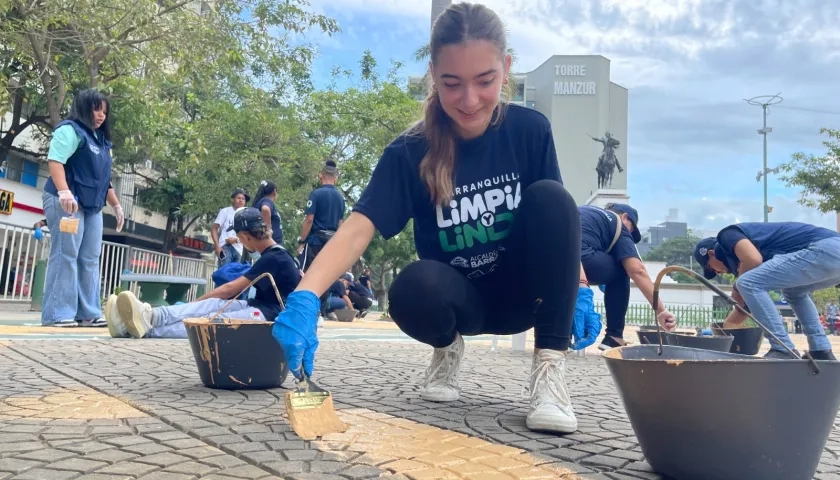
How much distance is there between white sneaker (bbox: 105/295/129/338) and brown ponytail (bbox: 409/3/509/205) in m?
3.26

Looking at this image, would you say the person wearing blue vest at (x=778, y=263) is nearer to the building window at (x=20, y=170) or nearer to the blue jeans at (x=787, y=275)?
the blue jeans at (x=787, y=275)

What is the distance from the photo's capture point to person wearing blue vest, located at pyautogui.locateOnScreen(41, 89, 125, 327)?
536cm

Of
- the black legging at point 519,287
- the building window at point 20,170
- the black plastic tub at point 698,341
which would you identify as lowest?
the black plastic tub at point 698,341

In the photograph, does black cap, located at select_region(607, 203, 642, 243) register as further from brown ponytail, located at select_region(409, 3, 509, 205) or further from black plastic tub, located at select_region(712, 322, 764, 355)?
brown ponytail, located at select_region(409, 3, 509, 205)

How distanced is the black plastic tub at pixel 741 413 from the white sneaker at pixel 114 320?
13.7 ft

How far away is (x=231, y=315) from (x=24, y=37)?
8524 mm

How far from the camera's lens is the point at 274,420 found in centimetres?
219

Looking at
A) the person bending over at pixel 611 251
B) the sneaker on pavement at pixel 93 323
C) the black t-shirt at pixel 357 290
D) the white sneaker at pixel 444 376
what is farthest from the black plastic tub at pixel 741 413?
the black t-shirt at pixel 357 290

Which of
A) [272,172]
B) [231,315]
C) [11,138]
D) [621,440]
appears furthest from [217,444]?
[272,172]

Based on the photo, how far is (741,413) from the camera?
1.49m

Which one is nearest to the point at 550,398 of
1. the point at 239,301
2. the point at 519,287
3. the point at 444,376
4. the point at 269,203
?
the point at 519,287

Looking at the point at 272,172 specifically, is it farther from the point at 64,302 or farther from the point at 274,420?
the point at 274,420

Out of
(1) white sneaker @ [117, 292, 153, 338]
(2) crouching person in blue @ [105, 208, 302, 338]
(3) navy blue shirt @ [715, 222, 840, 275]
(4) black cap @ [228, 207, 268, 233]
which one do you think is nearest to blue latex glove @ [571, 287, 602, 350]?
(3) navy blue shirt @ [715, 222, 840, 275]

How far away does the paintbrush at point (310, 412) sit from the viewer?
1.91 meters
